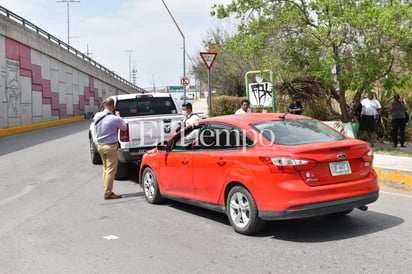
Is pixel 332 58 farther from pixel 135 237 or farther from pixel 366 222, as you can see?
pixel 135 237

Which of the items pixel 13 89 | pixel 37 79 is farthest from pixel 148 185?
pixel 37 79

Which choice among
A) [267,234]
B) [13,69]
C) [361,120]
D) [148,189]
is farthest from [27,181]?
[13,69]

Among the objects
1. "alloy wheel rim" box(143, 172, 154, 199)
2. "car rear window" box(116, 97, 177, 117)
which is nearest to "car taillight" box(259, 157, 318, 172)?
"alloy wheel rim" box(143, 172, 154, 199)

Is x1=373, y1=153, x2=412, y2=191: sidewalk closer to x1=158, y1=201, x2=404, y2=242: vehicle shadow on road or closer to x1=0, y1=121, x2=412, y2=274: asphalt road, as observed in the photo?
x1=0, y1=121, x2=412, y2=274: asphalt road

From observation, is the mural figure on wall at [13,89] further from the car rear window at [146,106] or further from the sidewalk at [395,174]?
the sidewalk at [395,174]

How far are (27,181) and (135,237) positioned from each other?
5.24 meters

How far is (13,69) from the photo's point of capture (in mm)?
23391

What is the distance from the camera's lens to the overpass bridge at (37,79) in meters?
22.6

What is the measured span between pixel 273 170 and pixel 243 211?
0.74 metres

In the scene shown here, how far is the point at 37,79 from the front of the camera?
2655 cm

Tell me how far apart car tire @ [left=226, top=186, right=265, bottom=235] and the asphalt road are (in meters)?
0.13

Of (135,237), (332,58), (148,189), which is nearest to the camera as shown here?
(135,237)

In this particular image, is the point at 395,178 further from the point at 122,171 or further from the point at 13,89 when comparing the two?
the point at 13,89

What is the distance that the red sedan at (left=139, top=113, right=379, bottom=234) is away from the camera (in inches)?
205
